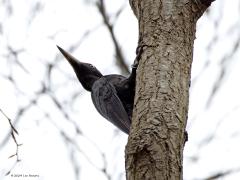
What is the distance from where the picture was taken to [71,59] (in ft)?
15.0

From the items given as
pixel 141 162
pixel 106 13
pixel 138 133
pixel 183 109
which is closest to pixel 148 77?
pixel 183 109

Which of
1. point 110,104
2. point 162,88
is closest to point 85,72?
point 110,104

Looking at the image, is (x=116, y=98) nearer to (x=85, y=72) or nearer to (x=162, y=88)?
(x=85, y=72)

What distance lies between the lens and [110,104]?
3.83 metres

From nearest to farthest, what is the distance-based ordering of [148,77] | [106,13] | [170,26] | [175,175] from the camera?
1. [175,175]
2. [148,77]
3. [170,26]
4. [106,13]

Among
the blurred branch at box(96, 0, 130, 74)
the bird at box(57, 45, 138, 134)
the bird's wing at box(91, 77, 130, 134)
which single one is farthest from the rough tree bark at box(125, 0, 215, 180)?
the blurred branch at box(96, 0, 130, 74)

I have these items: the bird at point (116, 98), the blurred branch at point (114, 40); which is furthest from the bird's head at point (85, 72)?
the blurred branch at point (114, 40)

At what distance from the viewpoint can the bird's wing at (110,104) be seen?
360 cm

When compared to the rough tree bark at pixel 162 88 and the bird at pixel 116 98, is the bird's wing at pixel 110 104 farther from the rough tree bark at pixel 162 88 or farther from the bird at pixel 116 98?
the rough tree bark at pixel 162 88

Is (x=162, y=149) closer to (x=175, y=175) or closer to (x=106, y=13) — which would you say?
(x=175, y=175)

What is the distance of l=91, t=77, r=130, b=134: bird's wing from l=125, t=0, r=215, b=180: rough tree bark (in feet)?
3.04

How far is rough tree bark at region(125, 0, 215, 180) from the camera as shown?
1858 mm

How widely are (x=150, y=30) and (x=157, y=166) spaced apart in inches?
40.5

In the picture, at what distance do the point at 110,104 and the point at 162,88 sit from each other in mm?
1639
